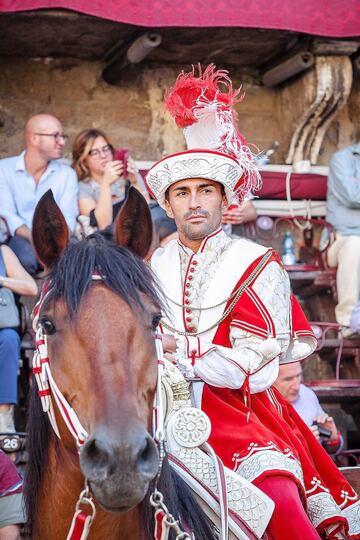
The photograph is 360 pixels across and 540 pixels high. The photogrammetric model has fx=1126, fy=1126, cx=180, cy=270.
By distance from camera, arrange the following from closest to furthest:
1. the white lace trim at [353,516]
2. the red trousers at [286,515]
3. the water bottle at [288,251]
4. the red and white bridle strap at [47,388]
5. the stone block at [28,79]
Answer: the red and white bridle strap at [47,388] < the red trousers at [286,515] < the white lace trim at [353,516] < the water bottle at [288,251] < the stone block at [28,79]

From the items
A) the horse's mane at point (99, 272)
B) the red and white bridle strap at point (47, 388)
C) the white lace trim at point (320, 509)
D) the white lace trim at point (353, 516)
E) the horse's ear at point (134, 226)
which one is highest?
the horse's ear at point (134, 226)

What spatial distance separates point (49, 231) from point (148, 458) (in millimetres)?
920

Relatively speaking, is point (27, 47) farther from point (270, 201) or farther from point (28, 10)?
point (270, 201)

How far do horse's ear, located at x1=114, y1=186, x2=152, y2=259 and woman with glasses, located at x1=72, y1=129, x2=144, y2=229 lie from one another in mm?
4140

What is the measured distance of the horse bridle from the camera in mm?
3330

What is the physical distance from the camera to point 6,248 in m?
7.14

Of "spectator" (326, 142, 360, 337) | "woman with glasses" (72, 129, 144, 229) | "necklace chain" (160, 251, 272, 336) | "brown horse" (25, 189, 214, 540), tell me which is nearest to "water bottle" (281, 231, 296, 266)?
"spectator" (326, 142, 360, 337)

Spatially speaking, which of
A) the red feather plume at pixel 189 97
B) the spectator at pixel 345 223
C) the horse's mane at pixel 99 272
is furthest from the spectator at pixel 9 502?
the spectator at pixel 345 223

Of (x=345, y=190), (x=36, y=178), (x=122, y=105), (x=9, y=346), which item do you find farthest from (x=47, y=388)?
(x=122, y=105)

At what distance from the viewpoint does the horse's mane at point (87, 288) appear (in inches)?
136

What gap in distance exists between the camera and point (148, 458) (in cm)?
308

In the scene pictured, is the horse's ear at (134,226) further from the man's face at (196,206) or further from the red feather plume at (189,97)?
the red feather plume at (189,97)

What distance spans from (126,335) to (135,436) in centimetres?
→ 38

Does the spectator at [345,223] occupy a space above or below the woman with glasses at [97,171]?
below
